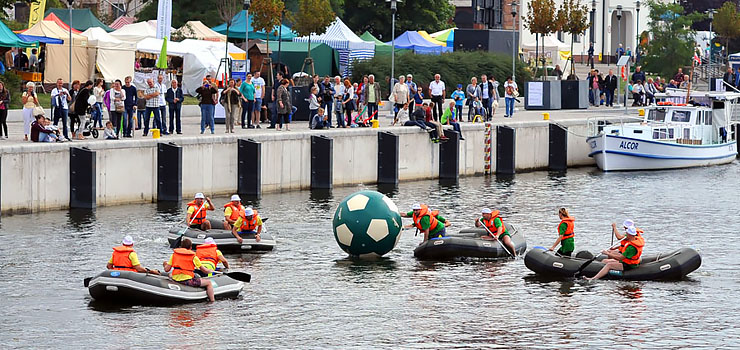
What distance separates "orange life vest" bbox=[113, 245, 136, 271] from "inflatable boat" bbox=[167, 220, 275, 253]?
554cm

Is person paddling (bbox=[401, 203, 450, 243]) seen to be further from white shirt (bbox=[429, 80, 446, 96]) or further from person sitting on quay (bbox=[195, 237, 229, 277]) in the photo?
white shirt (bbox=[429, 80, 446, 96])

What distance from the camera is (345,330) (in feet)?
79.3

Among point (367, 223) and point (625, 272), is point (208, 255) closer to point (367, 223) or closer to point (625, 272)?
point (367, 223)

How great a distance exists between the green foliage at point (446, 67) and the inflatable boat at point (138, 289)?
38.6m

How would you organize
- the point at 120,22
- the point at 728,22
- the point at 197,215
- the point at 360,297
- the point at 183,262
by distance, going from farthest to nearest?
1. the point at 728,22
2. the point at 120,22
3. the point at 197,215
4. the point at 360,297
5. the point at 183,262

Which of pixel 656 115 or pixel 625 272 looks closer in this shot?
pixel 625 272

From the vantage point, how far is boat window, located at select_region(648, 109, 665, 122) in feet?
182

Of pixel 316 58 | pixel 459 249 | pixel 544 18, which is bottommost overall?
pixel 459 249

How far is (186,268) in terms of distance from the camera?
25.9m

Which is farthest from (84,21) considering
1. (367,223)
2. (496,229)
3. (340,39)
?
(367,223)

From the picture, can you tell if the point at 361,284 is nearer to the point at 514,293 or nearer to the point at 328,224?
the point at 514,293

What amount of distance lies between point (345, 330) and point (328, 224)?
42.0 ft

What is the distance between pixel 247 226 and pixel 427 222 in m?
4.23

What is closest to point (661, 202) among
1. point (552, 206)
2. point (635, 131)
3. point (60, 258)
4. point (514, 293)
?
point (552, 206)
